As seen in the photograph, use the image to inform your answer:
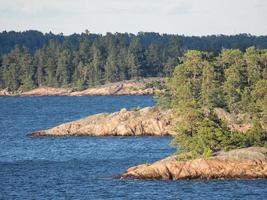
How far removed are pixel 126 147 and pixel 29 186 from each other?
3059 cm

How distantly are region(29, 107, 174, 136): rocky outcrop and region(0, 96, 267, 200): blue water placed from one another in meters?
3.79

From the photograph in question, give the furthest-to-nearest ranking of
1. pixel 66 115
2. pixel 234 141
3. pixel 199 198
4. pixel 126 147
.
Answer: pixel 66 115
pixel 126 147
pixel 234 141
pixel 199 198

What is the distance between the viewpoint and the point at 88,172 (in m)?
90.1

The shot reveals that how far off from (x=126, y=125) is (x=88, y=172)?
3740 cm

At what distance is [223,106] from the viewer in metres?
132

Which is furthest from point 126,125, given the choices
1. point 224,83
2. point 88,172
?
point 88,172

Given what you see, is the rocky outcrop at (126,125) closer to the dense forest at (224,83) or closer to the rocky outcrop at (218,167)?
the dense forest at (224,83)

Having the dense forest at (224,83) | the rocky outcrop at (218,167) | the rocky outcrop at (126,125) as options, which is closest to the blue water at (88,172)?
the rocky outcrop at (218,167)

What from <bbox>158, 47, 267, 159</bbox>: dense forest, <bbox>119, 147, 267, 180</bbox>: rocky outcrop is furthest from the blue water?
<bbox>158, 47, 267, 159</bbox>: dense forest

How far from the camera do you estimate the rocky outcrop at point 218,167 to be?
79188 millimetres

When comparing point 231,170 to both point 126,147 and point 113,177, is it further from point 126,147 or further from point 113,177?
point 126,147

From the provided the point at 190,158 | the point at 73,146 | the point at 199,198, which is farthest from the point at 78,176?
the point at 73,146

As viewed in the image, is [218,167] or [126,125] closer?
[218,167]

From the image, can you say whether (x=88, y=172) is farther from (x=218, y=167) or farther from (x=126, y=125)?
(x=126, y=125)
